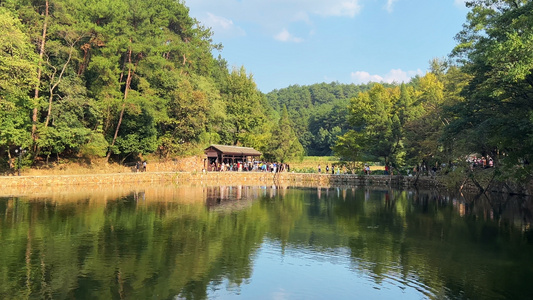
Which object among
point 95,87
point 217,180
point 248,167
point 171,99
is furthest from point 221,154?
point 95,87

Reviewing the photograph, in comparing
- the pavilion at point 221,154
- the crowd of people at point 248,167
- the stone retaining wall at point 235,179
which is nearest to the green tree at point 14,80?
the stone retaining wall at point 235,179

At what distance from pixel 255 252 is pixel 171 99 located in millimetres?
33301

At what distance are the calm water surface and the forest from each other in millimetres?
7219

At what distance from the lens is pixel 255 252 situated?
41.8 feet

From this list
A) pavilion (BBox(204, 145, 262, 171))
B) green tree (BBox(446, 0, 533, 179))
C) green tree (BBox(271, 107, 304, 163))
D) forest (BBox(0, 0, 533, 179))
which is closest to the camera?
green tree (BBox(446, 0, 533, 179))

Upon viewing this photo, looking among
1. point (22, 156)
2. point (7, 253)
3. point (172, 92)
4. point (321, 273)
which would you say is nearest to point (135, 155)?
point (172, 92)

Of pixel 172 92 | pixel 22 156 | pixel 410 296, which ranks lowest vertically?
pixel 410 296

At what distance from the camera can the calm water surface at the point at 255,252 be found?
9234 mm

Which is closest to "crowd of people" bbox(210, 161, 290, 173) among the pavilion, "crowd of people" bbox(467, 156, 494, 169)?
the pavilion

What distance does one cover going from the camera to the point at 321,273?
10.7 metres

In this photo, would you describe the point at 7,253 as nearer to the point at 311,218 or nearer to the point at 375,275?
the point at 375,275

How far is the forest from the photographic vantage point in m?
22.6

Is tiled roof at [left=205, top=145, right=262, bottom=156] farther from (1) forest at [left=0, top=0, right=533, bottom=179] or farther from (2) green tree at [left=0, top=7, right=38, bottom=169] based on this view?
(2) green tree at [left=0, top=7, right=38, bottom=169]

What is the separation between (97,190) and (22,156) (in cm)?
771
